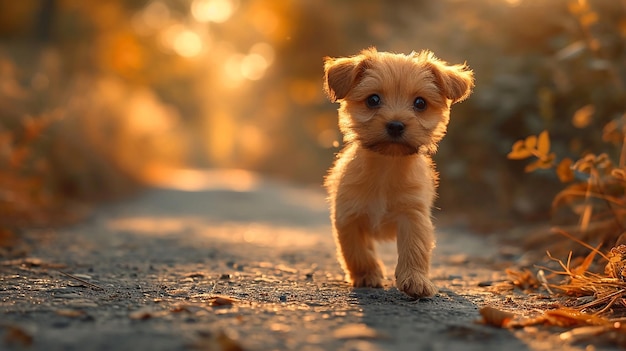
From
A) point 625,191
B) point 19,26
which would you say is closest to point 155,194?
point 19,26

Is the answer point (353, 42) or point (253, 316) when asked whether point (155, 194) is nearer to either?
point (353, 42)

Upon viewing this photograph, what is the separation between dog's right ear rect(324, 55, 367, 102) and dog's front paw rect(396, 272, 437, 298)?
138cm

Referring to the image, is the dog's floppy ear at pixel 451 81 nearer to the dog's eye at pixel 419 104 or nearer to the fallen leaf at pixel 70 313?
the dog's eye at pixel 419 104

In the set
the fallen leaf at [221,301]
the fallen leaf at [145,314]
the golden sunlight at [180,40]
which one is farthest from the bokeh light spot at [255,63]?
the fallen leaf at [145,314]

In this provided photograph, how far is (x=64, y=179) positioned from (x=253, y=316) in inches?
409

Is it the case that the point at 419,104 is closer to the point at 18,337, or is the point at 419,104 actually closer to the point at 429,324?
the point at 429,324

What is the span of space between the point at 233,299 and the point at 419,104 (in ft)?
6.11

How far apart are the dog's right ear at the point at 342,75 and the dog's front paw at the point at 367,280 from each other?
51.2 inches

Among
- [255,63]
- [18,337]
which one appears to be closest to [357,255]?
[18,337]

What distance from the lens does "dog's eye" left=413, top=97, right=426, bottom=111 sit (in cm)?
470

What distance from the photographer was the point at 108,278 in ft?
16.2

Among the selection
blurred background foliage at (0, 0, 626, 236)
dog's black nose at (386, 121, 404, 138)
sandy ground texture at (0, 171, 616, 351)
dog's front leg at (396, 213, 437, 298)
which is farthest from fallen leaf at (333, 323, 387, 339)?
blurred background foliage at (0, 0, 626, 236)

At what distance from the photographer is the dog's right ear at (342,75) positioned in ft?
15.9

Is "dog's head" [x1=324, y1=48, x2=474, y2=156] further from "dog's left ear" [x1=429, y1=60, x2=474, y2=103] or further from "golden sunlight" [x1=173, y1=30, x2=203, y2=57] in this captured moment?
"golden sunlight" [x1=173, y1=30, x2=203, y2=57]
